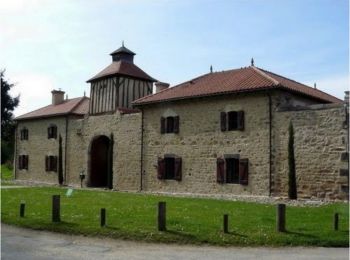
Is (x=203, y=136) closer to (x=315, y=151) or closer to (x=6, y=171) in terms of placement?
(x=315, y=151)

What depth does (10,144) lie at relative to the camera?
45125mm

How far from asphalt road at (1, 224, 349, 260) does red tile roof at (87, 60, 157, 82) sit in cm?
2017

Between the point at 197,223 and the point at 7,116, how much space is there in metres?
29.2

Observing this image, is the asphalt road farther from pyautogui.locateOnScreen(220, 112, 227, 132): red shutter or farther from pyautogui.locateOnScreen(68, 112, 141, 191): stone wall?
pyautogui.locateOnScreen(68, 112, 141, 191): stone wall

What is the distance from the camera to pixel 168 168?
80.7ft

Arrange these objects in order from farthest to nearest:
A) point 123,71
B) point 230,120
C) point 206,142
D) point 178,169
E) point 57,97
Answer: point 57,97 < point 123,71 < point 178,169 < point 206,142 < point 230,120

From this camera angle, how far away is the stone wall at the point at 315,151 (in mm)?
18781

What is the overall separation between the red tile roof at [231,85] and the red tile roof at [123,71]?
14.4ft

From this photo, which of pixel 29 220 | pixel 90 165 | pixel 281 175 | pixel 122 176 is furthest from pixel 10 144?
pixel 29 220

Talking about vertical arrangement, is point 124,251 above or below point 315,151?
below

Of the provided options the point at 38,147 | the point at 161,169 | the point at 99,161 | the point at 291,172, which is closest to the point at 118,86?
the point at 99,161

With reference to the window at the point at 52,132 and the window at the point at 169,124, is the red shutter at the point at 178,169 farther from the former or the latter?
the window at the point at 52,132

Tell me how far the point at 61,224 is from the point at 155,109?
14364 millimetres

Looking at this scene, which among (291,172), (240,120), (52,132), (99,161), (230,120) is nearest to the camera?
(291,172)
